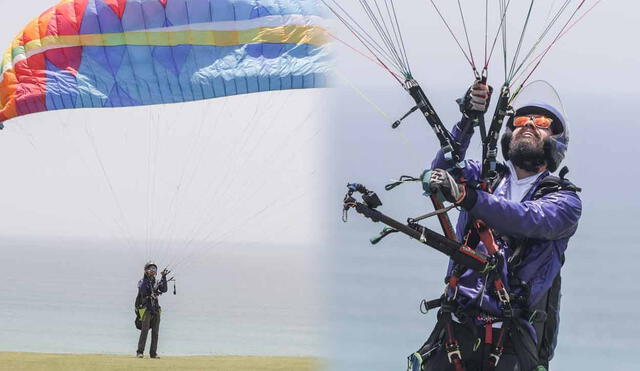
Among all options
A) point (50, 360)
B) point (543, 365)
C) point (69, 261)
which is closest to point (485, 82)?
point (543, 365)

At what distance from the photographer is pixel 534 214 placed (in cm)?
455

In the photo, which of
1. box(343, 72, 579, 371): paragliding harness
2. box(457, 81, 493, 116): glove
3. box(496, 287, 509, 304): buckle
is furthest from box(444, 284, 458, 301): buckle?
box(457, 81, 493, 116): glove

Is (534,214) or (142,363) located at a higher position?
(534,214)

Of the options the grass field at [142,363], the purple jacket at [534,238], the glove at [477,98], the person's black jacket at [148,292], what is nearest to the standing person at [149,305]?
the person's black jacket at [148,292]

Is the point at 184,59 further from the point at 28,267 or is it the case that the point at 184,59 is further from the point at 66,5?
the point at 28,267

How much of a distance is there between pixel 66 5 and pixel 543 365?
1039 centimetres

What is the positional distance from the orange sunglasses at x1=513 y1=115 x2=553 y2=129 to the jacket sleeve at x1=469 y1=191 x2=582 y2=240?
32 cm

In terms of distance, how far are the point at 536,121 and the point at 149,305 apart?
42.0 feet

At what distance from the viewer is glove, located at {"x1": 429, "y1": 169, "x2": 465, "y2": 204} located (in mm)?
4355

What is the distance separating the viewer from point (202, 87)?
14188 millimetres

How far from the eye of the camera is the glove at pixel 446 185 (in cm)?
436

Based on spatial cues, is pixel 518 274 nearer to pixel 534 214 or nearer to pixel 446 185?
pixel 534 214

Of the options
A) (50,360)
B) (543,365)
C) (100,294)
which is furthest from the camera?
(100,294)

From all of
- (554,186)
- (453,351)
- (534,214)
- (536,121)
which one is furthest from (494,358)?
(536,121)
